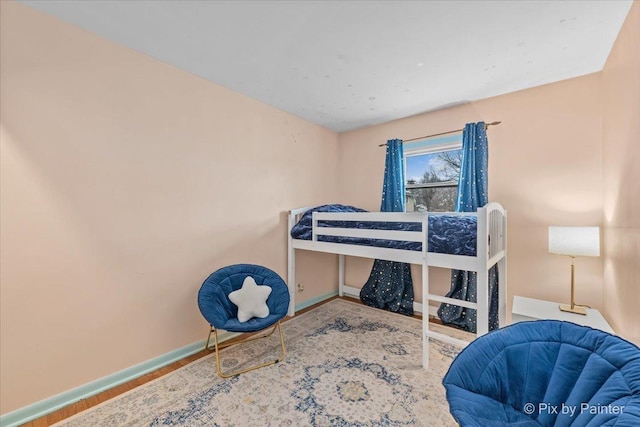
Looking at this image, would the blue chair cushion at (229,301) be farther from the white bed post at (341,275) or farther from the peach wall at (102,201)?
the white bed post at (341,275)

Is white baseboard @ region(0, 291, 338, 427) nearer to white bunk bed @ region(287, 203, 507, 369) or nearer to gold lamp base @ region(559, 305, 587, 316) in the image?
white bunk bed @ region(287, 203, 507, 369)

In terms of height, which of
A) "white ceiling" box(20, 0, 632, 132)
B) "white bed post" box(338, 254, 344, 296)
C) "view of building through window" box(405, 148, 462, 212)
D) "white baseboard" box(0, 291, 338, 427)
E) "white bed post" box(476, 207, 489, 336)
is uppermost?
"white ceiling" box(20, 0, 632, 132)

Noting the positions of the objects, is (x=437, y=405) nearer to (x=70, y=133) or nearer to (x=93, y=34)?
(x=70, y=133)

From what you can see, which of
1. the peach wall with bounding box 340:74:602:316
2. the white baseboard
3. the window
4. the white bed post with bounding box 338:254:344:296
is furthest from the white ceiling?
the white baseboard

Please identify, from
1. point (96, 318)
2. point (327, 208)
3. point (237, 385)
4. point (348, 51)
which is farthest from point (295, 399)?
point (348, 51)

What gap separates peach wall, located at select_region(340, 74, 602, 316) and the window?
0.25 metres

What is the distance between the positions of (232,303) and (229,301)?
3 centimetres

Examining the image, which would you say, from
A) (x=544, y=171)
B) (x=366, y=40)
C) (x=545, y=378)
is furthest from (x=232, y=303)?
(x=544, y=171)

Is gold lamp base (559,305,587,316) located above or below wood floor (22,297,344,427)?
above

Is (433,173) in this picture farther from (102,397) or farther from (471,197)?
(102,397)

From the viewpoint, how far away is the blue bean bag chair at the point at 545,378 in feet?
3.06

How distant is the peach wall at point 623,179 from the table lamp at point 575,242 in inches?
4.8

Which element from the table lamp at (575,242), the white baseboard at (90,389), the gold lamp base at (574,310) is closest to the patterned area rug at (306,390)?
the white baseboard at (90,389)

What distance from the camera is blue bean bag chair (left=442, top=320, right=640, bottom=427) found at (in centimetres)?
93
